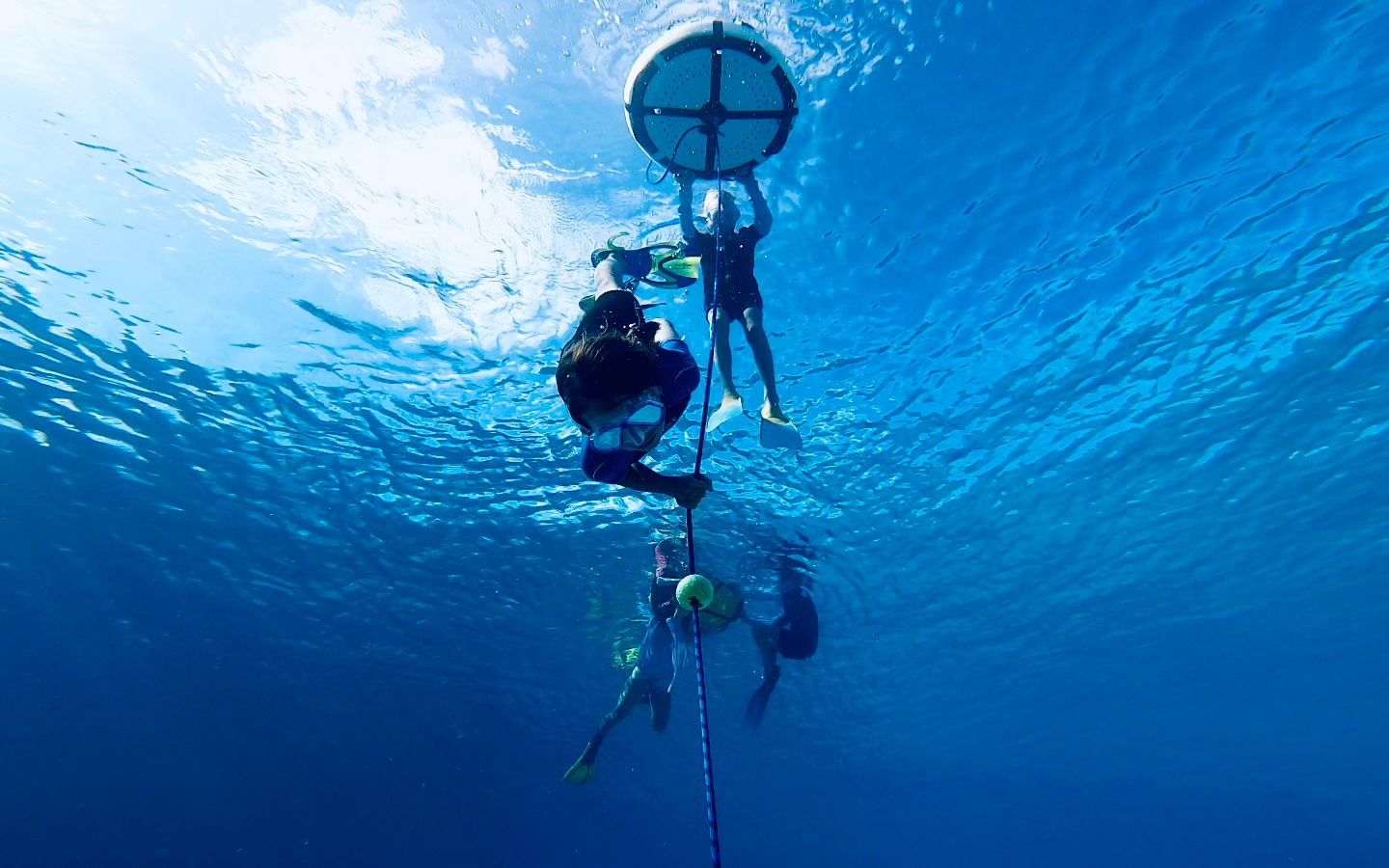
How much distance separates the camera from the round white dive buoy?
5.21 m

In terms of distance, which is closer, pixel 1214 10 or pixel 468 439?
pixel 1214 10

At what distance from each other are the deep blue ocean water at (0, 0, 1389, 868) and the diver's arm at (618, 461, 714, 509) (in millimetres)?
5093

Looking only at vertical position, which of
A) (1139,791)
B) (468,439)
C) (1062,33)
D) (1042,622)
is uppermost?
(1062,33)

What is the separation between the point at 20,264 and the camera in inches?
391

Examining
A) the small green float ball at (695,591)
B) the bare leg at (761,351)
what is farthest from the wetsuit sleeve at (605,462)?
the bare leg at (761,351)

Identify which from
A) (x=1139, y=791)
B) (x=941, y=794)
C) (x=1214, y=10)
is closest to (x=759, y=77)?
(x=1214, y=10)

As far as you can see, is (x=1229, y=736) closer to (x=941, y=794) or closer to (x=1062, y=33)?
(x=941, y=794)

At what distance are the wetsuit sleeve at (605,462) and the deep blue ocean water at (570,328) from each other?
5.19 m

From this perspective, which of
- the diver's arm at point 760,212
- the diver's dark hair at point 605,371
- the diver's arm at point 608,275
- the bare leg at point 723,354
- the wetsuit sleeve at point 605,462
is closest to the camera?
the diver's dark hair at point 605,371

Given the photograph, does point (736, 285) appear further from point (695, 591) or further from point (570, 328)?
point (695, 591)

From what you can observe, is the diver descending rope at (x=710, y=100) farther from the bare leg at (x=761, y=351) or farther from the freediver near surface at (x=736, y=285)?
the bare leg at (x=761, y=351)

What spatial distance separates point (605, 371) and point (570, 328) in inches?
277

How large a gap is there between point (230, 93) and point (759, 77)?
642 centimetres

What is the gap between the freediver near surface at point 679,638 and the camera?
463 inches
